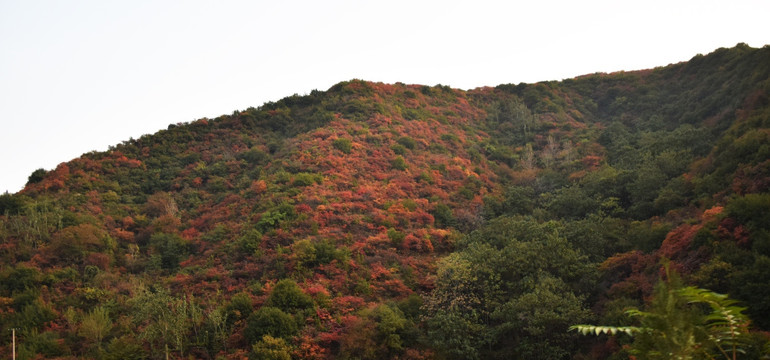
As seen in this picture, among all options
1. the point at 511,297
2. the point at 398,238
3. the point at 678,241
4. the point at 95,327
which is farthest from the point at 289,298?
the point at 678,241

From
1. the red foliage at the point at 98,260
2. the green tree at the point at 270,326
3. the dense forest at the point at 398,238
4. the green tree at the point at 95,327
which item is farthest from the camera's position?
the red foliage at the point at 98,260

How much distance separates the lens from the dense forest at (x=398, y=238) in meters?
20.2

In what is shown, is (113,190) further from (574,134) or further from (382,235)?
(574,134)

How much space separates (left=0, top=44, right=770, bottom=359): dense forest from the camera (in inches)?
794

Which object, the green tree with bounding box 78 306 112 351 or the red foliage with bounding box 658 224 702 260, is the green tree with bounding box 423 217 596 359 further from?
the green tree with bounding box 78 306 112 351

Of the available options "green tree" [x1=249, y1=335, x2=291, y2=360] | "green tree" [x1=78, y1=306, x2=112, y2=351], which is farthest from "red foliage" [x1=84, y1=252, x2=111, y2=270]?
"green tree" [x1=249, y1=335, x2=291, y2=360]

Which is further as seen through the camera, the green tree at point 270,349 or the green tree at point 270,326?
the green tree at point 270,326

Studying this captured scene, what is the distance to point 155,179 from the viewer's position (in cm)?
4359

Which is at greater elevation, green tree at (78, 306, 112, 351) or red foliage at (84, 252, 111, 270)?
red foliage at (84, 252, 111, 270)

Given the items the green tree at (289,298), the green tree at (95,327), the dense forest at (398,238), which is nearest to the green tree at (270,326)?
the dense forest at (398,238)

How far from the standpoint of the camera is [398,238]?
30.8 metres

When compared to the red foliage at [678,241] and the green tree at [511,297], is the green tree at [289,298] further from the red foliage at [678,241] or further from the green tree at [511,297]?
the red foliage at [678,241]

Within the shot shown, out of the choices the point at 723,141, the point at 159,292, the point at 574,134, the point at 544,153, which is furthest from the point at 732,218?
the point at 574,134

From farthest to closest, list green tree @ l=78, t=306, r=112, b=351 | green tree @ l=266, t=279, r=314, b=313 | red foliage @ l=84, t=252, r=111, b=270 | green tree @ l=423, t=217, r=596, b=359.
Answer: red foliage @ l=84, t=252, r=111, b=270 → green tree @ l=266, t=279, r=314, b=313 → green tree @ l=78, t=306, r=112, b=351 → green tree @ l=423, t=217, r=596, b=359
